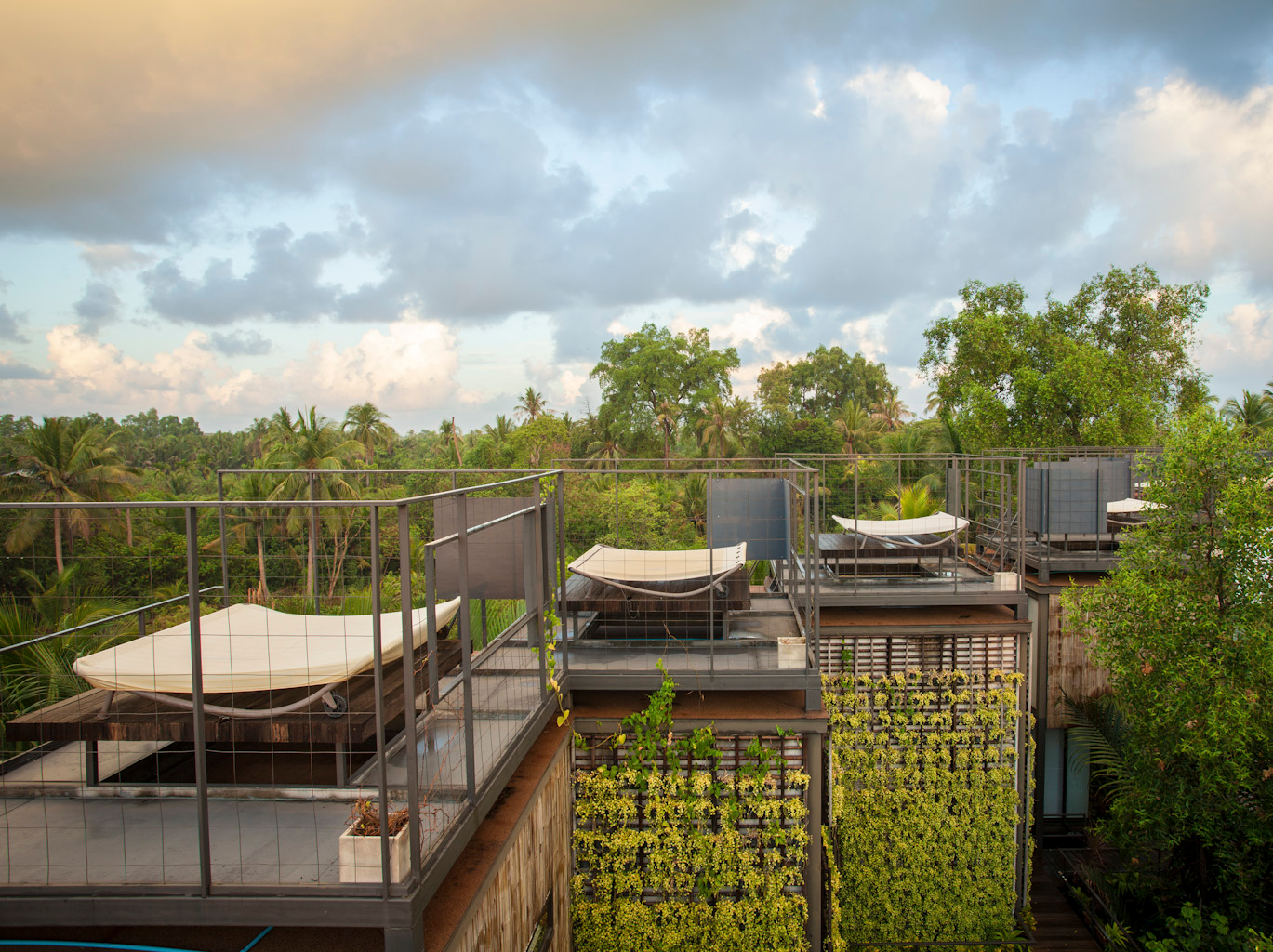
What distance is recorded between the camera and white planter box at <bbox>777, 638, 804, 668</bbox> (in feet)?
16.8

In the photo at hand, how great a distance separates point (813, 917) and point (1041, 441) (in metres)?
15.2

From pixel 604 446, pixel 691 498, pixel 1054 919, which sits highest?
pixel 604 446

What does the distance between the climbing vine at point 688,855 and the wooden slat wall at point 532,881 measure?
0.89ft

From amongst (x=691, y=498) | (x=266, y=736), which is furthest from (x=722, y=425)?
(x=266, y=736)

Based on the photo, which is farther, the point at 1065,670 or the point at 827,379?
the point at 827,379

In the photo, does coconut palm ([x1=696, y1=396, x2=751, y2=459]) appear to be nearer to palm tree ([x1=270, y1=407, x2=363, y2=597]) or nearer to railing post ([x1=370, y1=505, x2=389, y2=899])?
palm tree ([x1=270, y1=407, x2=363, y2=597])

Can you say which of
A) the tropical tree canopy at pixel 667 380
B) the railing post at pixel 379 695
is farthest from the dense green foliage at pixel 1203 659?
the tropical tree canopy at pixel 667 380

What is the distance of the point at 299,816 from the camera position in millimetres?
3332

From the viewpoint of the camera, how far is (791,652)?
514 cm

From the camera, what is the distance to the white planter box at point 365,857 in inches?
106

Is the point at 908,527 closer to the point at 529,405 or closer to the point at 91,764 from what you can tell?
the point at 91,764

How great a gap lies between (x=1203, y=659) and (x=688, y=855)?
Result: 416cm

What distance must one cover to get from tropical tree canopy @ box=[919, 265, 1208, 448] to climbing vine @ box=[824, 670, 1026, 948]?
12.2 m

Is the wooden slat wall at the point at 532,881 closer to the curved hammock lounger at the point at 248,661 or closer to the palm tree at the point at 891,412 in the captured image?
the curved hammock lounger at the point at 248,661
